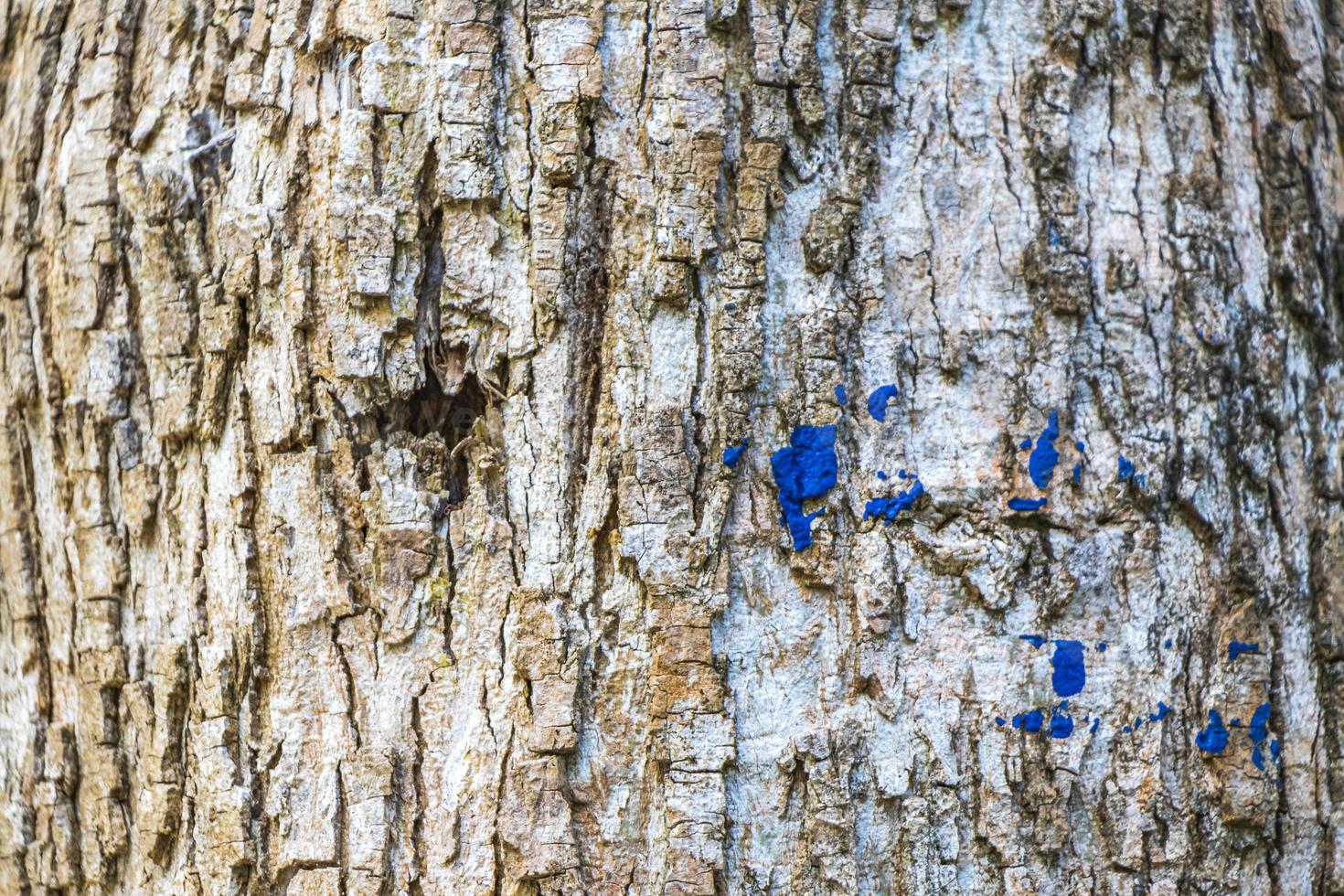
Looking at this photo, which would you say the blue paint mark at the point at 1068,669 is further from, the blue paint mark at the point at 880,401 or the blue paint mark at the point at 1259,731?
the blue paint mark at the point at 880,401

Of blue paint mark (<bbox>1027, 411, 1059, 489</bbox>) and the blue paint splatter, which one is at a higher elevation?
blue paint mark (<bbox>1027, 411, 1059, 489</bbox>)

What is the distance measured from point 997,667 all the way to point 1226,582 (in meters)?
0.37

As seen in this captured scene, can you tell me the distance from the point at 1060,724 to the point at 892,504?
371mm

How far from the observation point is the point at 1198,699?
1.46m

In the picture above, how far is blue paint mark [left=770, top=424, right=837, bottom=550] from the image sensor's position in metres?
1.42

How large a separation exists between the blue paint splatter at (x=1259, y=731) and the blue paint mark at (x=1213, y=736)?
5 centimetres

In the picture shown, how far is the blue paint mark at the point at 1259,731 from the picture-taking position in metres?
1.48

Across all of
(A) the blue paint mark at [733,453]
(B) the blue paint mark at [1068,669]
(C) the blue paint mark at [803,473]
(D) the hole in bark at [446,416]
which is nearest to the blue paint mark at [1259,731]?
(B) the blue paint mark at [1068,669]

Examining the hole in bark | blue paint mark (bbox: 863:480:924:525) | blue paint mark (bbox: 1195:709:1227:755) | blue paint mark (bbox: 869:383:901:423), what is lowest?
blue paint mark (bbox: 1195:709:1227:755)

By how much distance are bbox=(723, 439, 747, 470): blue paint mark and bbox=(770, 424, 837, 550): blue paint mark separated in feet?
0.14

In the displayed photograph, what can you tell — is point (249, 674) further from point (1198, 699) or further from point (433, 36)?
point (1198, 699)

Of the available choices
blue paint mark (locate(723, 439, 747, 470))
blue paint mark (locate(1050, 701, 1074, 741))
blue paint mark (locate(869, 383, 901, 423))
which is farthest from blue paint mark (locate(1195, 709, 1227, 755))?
blue paint mark (locate(723, 439, 747, 470))

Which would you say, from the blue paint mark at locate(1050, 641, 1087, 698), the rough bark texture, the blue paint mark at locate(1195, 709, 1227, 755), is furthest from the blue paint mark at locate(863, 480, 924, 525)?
the blue paint mark at locate(1195, 709, 1227, 755)

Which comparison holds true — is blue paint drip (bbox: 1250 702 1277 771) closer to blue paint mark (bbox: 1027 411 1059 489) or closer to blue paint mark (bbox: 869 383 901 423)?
blue paint mark (bbox: 1027 411 1059 489)
